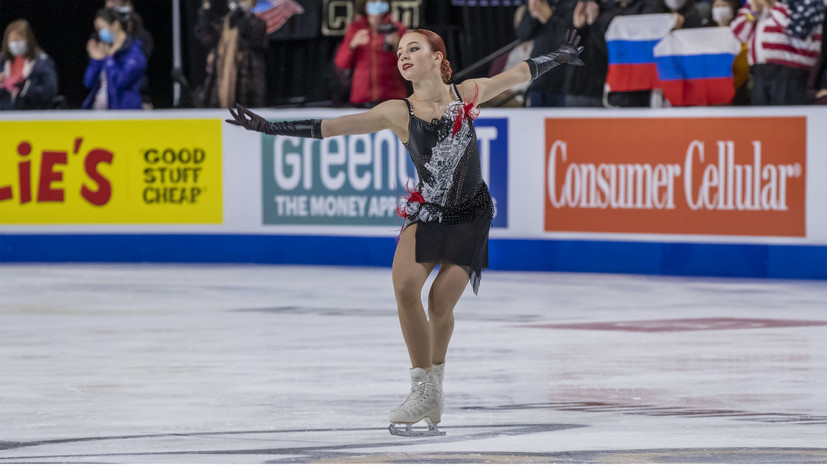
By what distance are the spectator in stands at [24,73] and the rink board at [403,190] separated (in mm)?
338

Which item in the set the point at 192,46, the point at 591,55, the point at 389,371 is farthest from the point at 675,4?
the point at 389,371

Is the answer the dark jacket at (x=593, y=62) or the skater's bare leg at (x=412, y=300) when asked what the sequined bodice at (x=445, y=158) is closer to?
the skater's bare leg at (x=412, y=300)

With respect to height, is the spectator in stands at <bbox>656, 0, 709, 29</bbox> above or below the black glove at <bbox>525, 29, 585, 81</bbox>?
above

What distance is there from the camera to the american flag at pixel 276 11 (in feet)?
55.6

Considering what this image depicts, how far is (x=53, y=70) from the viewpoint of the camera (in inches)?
680

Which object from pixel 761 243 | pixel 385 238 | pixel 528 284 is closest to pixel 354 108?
pixel 385 238

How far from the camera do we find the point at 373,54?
16.4m

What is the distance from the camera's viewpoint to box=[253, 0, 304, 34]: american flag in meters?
17.0

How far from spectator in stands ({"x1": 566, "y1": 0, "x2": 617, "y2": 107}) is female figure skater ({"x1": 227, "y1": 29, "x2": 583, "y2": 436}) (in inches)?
338

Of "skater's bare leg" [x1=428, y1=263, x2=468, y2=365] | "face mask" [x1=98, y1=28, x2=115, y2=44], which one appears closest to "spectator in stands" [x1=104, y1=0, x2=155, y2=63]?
"face mask" [x1=98, y1=28, x2=115, y2=44]

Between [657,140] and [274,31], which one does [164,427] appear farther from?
[274,31]

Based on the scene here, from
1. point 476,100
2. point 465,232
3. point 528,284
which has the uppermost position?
point 476,100

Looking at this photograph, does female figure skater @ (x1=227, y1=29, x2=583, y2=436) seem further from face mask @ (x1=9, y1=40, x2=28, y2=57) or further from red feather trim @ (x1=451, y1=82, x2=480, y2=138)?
face mask @ (x1=9, y1=40, x2=28, y2=57)

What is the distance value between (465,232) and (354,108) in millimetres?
9563
